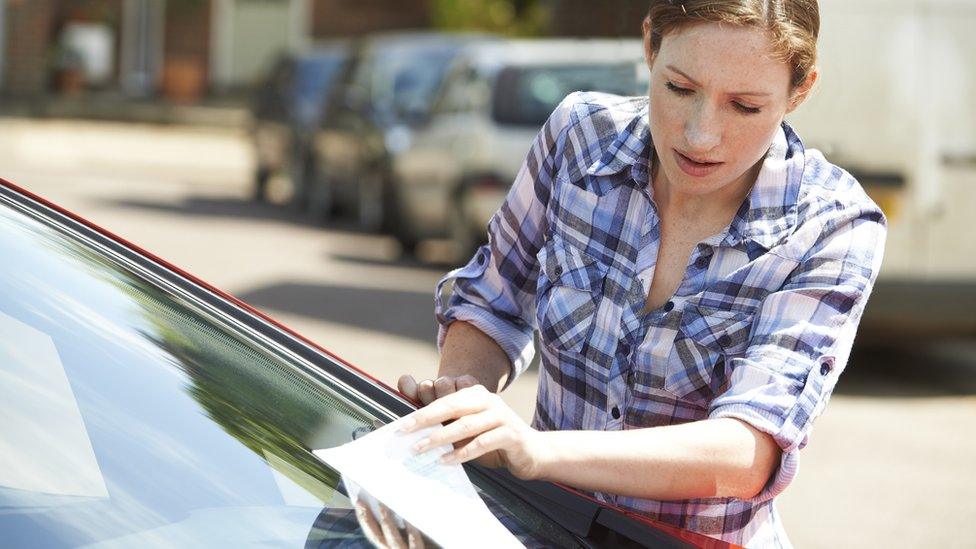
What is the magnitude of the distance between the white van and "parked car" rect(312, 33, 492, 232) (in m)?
5.09

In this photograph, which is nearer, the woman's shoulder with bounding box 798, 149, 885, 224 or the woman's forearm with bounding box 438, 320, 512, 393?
the woman's shoulder with bounding box 798, 149, 885, 224

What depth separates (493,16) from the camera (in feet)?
81.1

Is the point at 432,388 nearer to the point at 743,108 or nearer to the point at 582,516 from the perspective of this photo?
the point at 582,516

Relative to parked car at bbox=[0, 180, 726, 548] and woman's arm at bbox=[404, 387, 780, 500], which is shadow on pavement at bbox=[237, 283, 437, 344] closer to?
parked car at bbox=[0, 180, 726, 548]

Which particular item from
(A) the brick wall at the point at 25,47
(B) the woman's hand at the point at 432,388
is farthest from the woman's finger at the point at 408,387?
(A) the brick wall at the point at 25,47

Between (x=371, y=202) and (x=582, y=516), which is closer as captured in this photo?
(x=582, y=516)

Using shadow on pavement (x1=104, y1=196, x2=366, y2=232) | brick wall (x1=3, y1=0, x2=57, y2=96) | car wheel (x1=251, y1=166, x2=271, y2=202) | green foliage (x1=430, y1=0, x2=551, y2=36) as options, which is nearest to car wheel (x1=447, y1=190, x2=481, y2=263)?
shadow on pavement (x1=104, y1=196, x2=366, y2=232)

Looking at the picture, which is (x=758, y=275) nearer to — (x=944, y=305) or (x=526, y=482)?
(x=526, y=482)

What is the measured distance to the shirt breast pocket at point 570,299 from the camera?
6.69ft

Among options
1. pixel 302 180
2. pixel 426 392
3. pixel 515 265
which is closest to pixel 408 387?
pixel 426 392

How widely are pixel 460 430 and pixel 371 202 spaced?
39.7 feet

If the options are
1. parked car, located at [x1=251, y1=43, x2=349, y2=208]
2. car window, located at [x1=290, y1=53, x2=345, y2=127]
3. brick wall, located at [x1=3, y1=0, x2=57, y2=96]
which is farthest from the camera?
brick wall, located at [x1=3, y1=0, x2=57, y2=96]

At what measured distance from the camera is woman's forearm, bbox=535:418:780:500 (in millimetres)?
1737

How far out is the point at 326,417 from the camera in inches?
73.5
